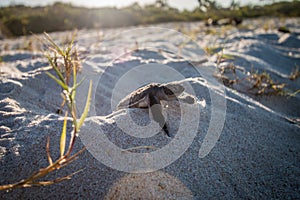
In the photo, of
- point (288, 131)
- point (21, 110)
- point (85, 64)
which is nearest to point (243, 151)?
point (288, 131)

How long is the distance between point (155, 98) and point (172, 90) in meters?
0.18

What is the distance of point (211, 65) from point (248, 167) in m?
1.83

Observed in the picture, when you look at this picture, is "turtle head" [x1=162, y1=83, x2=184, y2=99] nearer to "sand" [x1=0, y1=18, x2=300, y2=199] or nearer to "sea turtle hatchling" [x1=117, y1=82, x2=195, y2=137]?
"sea turtle hatchling" [x1=117, y1=82, x2=195, y2=137]

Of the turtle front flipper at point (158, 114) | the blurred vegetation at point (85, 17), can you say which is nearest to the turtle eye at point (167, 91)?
the turtle front flipper at point (158, 114)

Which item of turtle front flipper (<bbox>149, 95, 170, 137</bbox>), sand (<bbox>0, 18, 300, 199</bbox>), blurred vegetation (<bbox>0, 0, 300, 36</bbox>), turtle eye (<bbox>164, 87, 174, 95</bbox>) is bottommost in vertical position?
sand (<bbox>0, 18, 300, 199</bbox>)

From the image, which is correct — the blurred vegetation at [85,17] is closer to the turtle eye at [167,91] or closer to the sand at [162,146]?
the sand at [162,146]

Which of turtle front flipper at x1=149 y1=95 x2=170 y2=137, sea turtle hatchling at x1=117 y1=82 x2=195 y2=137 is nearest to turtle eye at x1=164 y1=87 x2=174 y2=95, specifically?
sea turtle hatchling at x1=117 y1=82 x2=195 y2=137

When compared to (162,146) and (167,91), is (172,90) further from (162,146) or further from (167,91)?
(162,146)

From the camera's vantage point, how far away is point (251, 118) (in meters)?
1.88

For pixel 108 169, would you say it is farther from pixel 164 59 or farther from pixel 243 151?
pixel 164 59

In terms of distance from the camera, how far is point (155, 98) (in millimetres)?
1543

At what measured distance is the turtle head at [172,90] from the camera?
163 cm

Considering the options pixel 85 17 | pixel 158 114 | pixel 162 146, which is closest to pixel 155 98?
pixel 158 114

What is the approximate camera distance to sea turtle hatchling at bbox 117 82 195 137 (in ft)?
4.99
